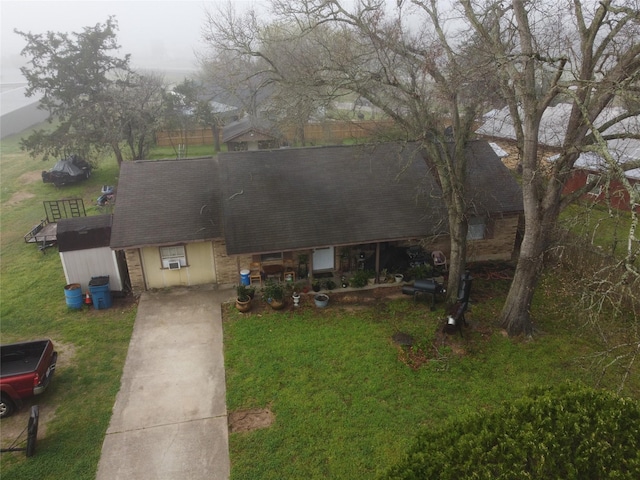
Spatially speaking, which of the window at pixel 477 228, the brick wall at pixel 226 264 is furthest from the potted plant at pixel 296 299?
the window at pixel 477 228

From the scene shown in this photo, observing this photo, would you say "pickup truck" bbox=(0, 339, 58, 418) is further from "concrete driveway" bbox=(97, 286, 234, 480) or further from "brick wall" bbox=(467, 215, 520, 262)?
"brick wall" bbox=(467, 215, 520, 262)

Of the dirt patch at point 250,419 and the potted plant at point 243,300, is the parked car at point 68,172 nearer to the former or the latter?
the potted plant at point 243,300

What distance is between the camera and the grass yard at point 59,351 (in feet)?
30.6

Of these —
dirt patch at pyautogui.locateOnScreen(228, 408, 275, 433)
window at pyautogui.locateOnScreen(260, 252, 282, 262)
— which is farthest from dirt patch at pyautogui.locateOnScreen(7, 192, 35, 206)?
dirt patch at pyautogui.locateOnScreen(228, 408, 275, 433)

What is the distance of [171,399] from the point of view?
1097 cm

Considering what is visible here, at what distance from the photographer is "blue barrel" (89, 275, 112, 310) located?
47.5ft

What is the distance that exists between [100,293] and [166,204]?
3672 millimetres

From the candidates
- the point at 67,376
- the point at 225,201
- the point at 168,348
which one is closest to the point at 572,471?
the point at 168,348

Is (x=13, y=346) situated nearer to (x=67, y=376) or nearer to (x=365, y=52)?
(x=67, y=376)

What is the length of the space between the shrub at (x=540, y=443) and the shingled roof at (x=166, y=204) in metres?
10.6

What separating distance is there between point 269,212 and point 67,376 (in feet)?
25.1

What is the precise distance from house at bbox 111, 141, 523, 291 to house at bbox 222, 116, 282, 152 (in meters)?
13.2

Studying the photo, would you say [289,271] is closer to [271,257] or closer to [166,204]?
[271,257]

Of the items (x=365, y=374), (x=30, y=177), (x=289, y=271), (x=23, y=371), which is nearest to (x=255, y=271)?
(x=289, y=271)
